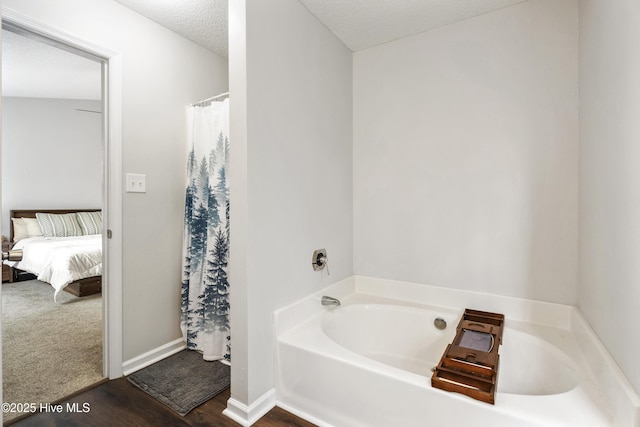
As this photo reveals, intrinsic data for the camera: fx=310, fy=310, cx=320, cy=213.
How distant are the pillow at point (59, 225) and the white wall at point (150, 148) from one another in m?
3.52

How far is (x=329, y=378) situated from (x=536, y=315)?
1.28 meters

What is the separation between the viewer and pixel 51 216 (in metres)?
4.52

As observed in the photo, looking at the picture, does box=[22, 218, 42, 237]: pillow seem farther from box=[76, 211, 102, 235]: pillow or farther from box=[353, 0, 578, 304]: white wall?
box=[353, 0, 578, 304]: white wall

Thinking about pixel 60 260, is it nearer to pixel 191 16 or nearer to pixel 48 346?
pixel 48 346

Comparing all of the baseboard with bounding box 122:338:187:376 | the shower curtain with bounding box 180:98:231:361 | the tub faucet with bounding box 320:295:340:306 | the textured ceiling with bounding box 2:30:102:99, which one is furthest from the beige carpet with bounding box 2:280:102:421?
the textured ceiling with bounding box 2:30:102:99

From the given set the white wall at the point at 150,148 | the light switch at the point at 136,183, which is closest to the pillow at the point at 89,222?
the white wall at the point at 150,148

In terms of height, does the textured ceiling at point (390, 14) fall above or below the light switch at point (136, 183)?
above

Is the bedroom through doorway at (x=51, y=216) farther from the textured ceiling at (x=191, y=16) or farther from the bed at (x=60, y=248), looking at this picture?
the textured ceiling at (x=191, y=16)

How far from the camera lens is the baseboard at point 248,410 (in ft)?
4.89

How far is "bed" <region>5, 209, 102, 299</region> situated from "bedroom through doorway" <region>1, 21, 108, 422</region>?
0.01m

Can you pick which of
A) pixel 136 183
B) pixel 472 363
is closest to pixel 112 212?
pixel 136 183

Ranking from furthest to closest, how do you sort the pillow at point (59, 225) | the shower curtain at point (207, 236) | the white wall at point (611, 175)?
1. the pillow at point (59, 225)
2. the shower curtain at point (207, 236)
3. the white wall at point (611, 175)

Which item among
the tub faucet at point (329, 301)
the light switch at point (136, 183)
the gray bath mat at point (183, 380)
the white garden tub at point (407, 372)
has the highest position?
the light switch at point (136, 183)

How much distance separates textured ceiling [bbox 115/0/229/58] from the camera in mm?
1913
